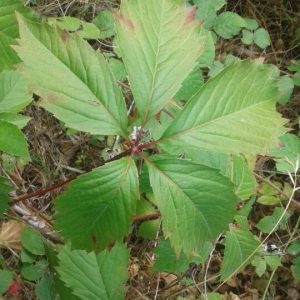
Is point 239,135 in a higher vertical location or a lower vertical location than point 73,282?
higher

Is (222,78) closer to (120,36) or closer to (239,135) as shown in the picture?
(239,135)

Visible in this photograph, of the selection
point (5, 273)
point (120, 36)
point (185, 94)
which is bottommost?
point (5, 273)

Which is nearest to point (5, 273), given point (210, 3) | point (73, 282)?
point (73, 282)

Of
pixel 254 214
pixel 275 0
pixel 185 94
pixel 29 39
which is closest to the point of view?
pixel 29 39

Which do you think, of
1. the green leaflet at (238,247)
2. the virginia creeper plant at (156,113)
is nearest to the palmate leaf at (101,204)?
the virginia creeper plant at (156,113)

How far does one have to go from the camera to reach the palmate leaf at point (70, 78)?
41.3 inches

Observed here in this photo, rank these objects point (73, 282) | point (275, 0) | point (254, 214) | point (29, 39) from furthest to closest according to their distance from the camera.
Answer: point (275, 0) → point (254, 214) → point (73, 282) → point (29, 39)

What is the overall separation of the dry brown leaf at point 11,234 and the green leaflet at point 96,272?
40 cm

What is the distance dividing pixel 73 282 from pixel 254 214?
4.32 feet

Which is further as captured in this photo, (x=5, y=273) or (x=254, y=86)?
(x=5, y=273)

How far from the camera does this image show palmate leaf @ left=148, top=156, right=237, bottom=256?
111 centimetres

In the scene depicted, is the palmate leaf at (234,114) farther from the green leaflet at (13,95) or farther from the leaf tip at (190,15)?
the green leaflet at (13,95)

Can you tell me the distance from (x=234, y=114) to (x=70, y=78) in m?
0.43

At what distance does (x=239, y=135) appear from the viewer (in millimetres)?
1116
